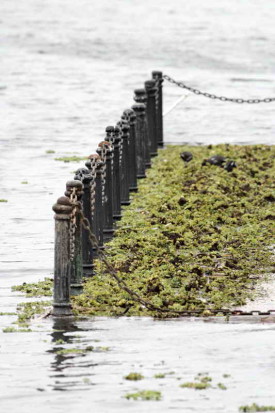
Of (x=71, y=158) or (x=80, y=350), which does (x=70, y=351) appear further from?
(x=71, y=158)

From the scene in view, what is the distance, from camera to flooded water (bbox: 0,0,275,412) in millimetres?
12047

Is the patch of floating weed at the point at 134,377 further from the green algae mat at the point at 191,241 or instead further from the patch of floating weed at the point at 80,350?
the green algae mat at the point at 191,241

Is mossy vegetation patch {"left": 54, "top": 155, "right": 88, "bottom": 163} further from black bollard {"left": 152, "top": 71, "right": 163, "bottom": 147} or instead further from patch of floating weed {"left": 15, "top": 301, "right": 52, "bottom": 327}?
patch of floating weed {"left": 15, "top": 301, "right": 52, "bottom": 327}

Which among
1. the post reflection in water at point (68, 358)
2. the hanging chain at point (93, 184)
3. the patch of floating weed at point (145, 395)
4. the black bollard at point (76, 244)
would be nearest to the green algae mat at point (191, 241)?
the black bollard at point (76, 244)

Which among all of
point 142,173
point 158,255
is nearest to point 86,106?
point 142,173

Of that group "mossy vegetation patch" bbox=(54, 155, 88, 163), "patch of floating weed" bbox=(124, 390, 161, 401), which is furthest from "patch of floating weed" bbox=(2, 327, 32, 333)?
"mossy vegetation patch" bbox=(54, 155, 88, 163)

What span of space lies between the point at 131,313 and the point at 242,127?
51.0 feet

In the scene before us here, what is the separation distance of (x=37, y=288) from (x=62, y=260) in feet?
4.32

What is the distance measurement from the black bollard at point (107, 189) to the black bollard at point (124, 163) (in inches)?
66.5

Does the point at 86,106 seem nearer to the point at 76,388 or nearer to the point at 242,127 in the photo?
the point at 242,127

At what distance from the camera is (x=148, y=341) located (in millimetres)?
13484

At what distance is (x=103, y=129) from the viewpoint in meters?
28.9

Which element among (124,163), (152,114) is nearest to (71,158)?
(152,114)

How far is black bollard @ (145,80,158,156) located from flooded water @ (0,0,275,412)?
100 cm
